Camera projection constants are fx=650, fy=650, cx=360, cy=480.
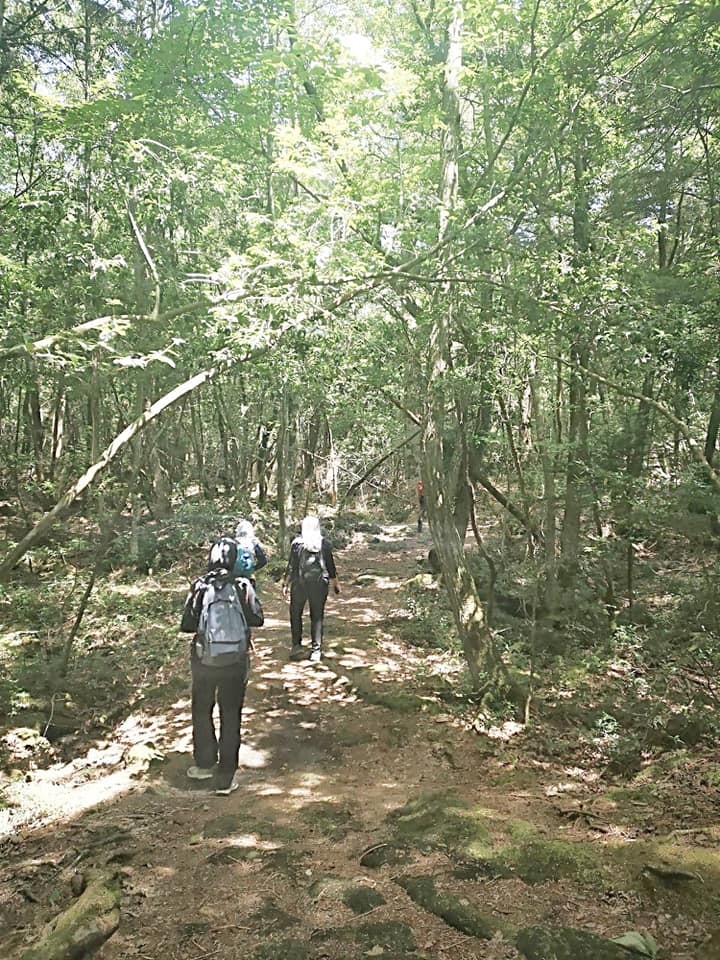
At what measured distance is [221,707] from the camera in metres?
5.57

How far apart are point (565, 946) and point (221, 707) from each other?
3.31 m

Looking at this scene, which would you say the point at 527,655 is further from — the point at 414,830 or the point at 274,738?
the point at 414,830

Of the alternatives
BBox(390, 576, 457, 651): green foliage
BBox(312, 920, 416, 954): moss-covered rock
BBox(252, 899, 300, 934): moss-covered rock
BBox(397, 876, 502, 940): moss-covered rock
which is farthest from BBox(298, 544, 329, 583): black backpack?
BBox(312, 920, 416, 954): moss-covered rock

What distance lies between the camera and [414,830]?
455cm

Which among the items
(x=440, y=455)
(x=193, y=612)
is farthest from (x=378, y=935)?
(x=440, y=455)

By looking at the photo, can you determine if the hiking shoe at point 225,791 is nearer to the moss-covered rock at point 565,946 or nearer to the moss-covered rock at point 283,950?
the moss-covered rock at point 283,950

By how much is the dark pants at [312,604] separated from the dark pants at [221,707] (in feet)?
9.61

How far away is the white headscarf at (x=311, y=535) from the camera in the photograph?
856 centimetres

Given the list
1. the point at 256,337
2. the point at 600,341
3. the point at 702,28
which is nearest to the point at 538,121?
the point at 702,28

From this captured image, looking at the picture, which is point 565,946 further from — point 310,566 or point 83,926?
point 310,566

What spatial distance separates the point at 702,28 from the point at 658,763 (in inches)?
283

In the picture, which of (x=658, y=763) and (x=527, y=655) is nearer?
(x=658, y=763)

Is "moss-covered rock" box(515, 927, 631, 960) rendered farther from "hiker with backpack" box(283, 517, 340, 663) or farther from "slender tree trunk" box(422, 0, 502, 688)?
"hiker with backpack" box(283, 517, 340, 663)

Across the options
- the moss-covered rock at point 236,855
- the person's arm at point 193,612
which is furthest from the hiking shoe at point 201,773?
the moss-covered rock at point 236,855
